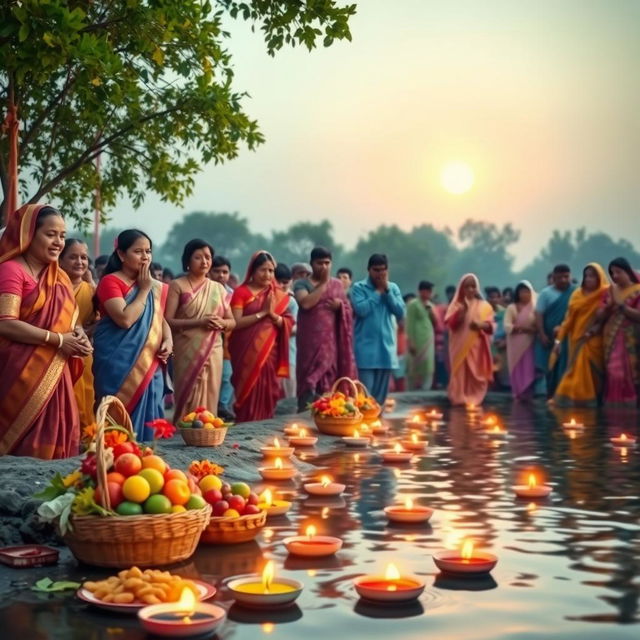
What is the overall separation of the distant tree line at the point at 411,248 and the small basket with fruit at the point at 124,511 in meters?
92.2

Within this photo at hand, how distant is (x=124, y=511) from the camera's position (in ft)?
16.9

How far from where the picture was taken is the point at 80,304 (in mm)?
9172

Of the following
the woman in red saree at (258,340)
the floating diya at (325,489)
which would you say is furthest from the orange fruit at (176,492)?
the woman in red saree at (258,340)

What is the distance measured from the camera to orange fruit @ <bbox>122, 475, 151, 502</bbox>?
5.21 m

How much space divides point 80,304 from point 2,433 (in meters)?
2.22

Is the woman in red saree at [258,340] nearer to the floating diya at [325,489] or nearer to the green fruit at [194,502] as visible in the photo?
the floating diya at [325,489]

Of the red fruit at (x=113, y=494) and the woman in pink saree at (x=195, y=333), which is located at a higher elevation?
the woman in pink saree at (x=195, y=333)

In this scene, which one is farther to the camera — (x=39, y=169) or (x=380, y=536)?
(x=39, y=169)

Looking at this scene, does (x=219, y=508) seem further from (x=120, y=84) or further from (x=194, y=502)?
(x=120, y=84)

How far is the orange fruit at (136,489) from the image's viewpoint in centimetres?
521

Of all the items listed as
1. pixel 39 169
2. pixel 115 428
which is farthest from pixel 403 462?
pixel 39 169

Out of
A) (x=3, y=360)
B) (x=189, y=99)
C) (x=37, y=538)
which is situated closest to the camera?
(x=37, y=538)

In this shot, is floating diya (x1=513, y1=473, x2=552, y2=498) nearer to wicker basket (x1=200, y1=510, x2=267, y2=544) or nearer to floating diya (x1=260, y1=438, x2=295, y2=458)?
wicker basket (x1=200, y1=510, x2=267, y2=544)

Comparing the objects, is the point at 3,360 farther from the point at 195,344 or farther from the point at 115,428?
the point at 195,344
